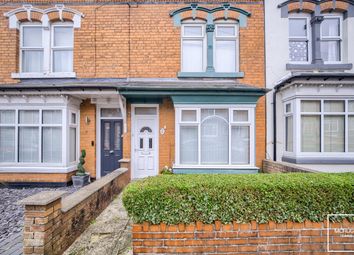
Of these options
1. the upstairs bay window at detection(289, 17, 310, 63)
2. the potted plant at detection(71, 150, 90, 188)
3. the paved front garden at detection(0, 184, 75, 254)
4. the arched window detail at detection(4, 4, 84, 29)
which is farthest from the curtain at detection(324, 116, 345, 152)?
the arched window detail at detection(4, 4, 84, 29)

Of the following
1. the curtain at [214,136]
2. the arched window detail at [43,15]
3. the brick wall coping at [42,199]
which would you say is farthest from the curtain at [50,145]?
the brick wall coping at [42,199]

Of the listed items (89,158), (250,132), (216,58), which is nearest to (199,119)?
(250,132)

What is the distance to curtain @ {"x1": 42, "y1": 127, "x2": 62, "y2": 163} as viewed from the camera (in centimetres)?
832

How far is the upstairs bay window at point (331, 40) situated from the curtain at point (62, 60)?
10.2m

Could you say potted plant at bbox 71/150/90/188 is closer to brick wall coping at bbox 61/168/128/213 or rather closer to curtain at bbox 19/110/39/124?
curtain at bbox 19/110/39/124

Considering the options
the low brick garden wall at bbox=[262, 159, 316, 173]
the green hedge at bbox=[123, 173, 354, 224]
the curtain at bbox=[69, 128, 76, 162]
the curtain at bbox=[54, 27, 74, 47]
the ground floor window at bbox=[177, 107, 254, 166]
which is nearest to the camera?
the green hedge at bbox=[123, 173, 354, 224]

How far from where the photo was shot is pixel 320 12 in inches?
345

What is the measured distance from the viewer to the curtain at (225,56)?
912cm

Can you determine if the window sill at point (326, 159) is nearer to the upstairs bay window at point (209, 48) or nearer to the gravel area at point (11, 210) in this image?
the upstairs bay window at point (209, 48)

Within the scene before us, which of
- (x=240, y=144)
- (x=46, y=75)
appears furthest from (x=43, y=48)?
(x=240, y=144)

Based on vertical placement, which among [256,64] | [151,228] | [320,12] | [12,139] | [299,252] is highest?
[320,12]

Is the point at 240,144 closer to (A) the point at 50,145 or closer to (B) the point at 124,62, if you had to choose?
(B) the point at 124,62

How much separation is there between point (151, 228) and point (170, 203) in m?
0.43

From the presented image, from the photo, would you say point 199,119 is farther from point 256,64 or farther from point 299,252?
point 299,252
